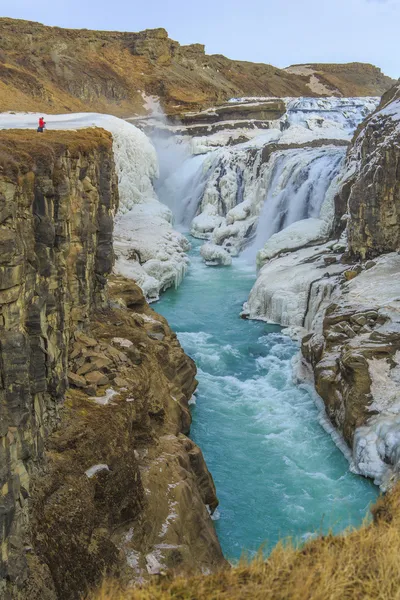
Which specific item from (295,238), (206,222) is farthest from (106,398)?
(206,222)

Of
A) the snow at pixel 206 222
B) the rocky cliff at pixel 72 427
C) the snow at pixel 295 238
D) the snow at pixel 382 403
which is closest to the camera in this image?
the rocky cliff at pixel 72 427

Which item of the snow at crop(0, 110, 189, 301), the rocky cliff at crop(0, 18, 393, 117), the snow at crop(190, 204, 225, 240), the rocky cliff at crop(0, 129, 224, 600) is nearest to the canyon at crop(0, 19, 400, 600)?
the rocky cliff at crop(0, 129, 224, 600)

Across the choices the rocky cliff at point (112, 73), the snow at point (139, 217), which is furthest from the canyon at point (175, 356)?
the rocky cliff at point (112, 73)

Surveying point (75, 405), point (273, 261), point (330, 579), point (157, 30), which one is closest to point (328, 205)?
point (273, 261)

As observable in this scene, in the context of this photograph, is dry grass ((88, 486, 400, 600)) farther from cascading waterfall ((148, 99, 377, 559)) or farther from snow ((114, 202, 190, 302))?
snow ((114, 202, 190, 302))

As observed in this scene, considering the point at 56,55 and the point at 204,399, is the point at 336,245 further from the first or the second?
the point at 56,55


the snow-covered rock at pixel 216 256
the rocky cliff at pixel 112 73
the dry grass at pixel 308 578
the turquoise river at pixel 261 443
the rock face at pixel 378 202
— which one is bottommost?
the turquoise river at pixel 261 443

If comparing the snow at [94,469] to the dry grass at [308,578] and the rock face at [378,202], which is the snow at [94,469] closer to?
the dry grass at [308,578]
